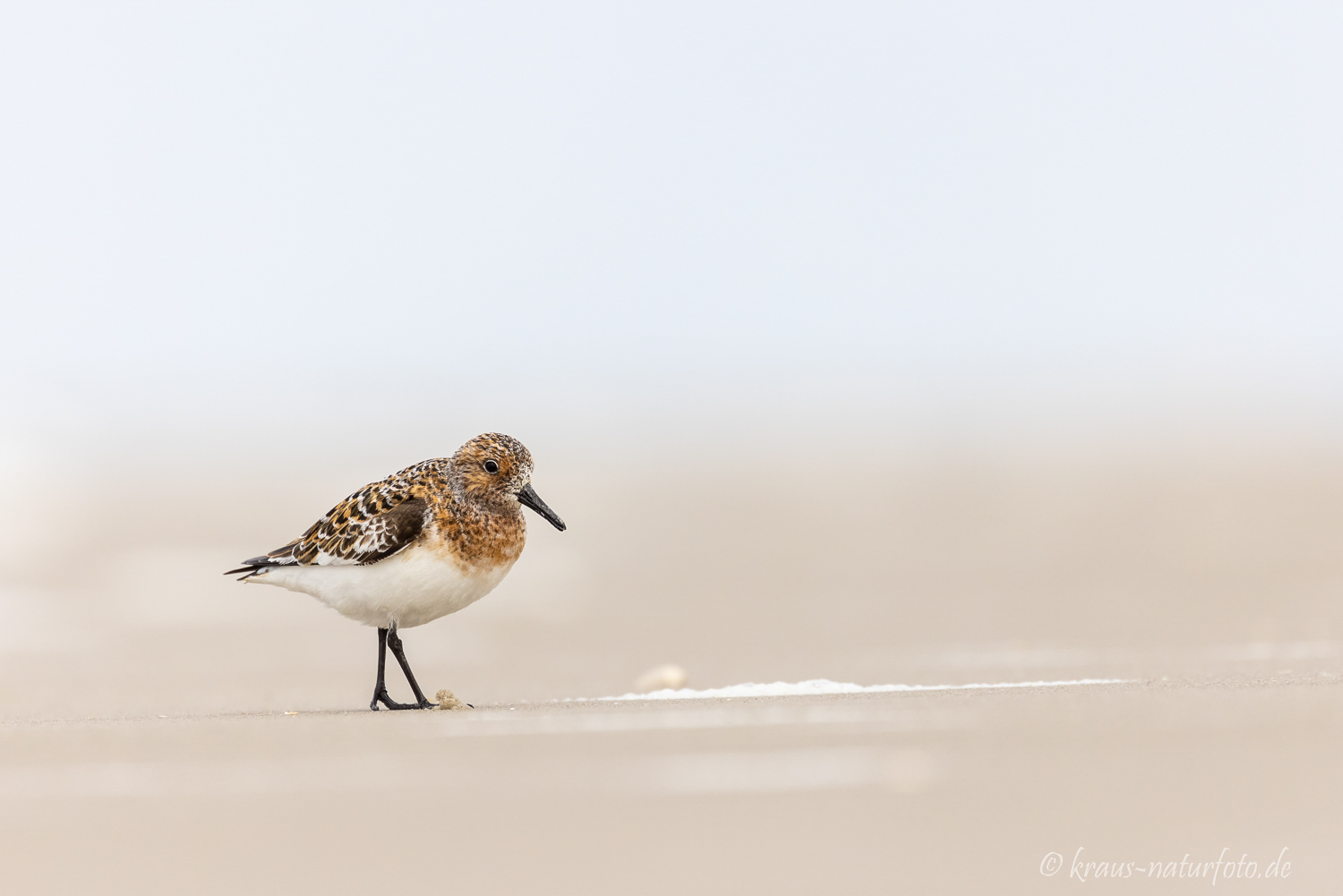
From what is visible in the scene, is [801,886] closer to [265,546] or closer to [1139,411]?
[265,546]

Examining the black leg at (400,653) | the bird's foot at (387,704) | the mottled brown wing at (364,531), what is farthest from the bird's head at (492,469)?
the bird's foot at (387,704)

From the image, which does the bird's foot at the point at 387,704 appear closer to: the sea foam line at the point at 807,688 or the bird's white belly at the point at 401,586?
the bird's white belly at the point at 401,586

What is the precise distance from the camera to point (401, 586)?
753cm

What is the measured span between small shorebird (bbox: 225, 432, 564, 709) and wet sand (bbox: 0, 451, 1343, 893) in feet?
1.94

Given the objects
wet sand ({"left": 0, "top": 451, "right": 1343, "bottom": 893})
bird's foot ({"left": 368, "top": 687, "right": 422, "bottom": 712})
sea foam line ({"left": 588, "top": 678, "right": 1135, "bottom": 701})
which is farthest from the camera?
bird's foot ({"left": 368, "top": 687, "right": 422, "bottom": 712})

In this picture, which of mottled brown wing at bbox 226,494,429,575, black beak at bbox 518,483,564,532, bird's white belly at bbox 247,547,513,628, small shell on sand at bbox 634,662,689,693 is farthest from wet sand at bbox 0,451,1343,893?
black beak at bbox 518,483,564,532

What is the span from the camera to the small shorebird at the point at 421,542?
752 cm

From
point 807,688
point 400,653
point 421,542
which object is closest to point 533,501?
point 421,542

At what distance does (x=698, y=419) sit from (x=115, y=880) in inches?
1299

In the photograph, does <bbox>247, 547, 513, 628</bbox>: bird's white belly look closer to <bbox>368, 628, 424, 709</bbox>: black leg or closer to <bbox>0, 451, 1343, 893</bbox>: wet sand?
<bbox>368, 628, 424, 709</bbox>: black leg

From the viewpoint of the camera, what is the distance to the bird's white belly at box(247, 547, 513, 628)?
7.50 meters

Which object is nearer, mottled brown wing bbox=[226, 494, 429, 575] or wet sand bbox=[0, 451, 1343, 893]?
wet sand bbox=[0, 451, 1343, 893]

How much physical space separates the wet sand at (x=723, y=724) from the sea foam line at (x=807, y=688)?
→ 26 cm

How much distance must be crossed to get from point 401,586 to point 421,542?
241mm
